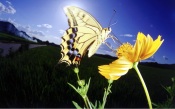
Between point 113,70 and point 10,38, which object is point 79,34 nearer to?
point 10,38

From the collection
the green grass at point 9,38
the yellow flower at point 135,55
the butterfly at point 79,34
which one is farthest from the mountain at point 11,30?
the yellow flower at point 135,55

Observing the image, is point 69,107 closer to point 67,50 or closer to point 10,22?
point 67,50

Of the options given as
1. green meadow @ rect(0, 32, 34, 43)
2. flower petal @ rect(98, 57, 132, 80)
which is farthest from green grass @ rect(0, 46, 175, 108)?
flower petal @ rect(98, 57, 132, 80)

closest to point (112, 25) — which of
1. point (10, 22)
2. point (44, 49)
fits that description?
point (44, 49)

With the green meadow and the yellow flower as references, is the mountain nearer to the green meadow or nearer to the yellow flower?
the green meadow

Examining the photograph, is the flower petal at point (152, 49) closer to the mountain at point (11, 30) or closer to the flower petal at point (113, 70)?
the flower petal at point (113, 70)

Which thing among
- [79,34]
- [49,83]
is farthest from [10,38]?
[79,34]
